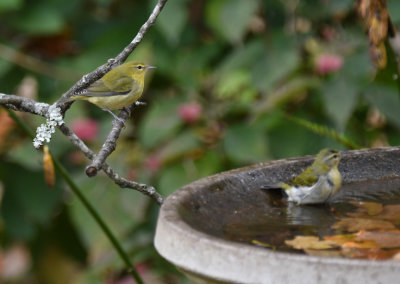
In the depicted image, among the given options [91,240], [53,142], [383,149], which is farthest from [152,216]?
[383,149]

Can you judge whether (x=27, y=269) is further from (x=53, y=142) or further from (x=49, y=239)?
(x=53, y=142)

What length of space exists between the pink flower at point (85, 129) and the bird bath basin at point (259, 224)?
5.83 ft

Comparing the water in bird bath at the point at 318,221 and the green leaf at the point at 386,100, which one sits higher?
the water in bird bath at the point at 318,221

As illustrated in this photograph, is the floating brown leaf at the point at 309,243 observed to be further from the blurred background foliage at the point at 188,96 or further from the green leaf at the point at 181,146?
the green leaf at the point at 181,146

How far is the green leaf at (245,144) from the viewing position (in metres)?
3.66

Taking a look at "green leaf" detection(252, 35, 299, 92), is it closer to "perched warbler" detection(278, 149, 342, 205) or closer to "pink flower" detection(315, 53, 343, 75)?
"pink flower" detection(315, 53, 343, 75)

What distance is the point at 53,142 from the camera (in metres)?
4.21

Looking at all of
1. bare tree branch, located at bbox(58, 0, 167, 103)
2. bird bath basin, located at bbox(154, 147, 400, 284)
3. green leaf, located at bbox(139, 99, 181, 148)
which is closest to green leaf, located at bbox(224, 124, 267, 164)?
green leaf, located at bbox(139, 99, 181, 148)

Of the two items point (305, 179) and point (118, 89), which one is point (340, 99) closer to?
point (118, 89)

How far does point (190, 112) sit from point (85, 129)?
0.62m

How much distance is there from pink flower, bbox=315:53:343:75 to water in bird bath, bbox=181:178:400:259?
1.31 m

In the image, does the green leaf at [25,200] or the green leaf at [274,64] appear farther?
the green leaf at [25,200]

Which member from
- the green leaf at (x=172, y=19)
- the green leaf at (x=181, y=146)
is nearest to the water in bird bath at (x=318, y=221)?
the green leaf at (x=181, y=146)

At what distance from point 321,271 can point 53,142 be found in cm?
303
